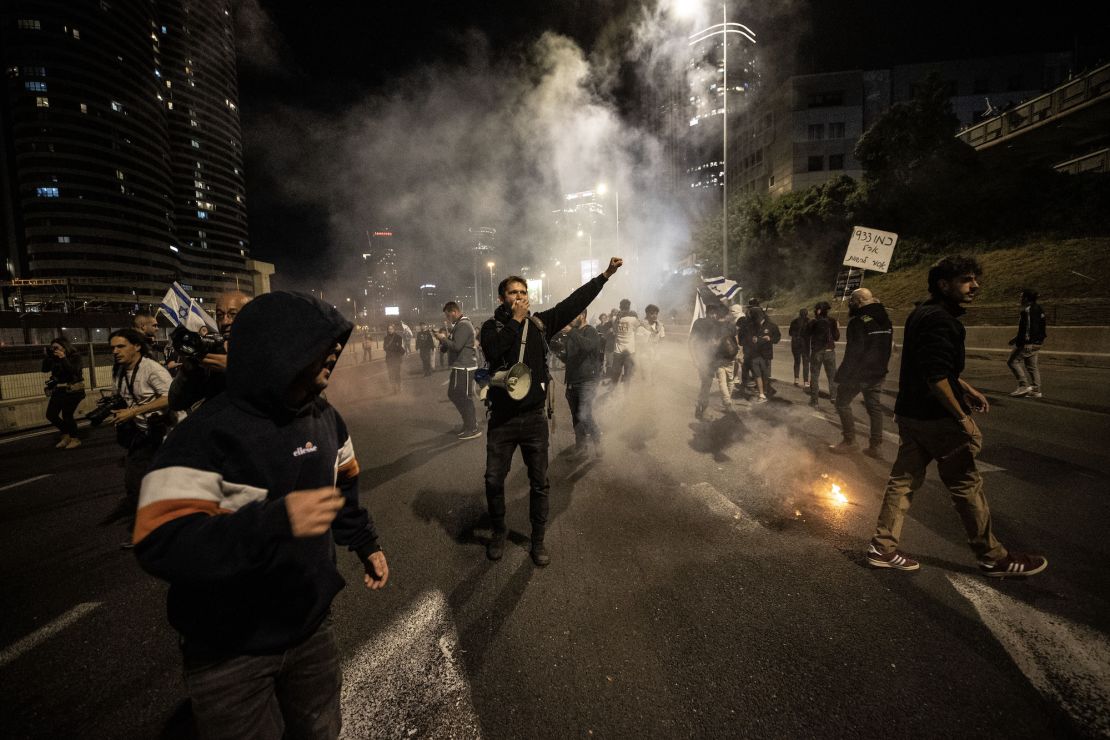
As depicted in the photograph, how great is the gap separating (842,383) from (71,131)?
135 m

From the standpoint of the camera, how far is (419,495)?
15.8 ft

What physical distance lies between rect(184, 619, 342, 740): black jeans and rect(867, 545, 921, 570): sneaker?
10.7 feet

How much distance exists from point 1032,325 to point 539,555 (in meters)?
9.47

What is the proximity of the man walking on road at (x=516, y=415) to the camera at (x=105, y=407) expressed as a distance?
113 inches

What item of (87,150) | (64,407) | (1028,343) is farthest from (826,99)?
(87,150)

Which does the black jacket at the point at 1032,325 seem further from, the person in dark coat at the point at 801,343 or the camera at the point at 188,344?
the camera at the point at 188,344

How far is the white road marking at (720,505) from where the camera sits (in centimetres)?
386

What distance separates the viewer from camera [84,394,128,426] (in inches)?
136

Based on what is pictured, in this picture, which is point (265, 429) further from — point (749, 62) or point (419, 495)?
point (749, 62)

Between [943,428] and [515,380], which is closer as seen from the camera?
[943,428]

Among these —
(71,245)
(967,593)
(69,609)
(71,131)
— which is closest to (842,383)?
(967,593)

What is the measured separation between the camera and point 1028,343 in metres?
7.98

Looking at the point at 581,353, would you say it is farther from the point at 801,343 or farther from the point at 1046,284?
the point at 1046,284

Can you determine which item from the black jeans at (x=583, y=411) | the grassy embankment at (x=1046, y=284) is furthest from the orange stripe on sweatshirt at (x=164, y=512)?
the grassy embankment at (x=1046, y=284)
